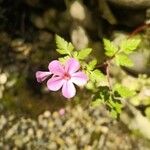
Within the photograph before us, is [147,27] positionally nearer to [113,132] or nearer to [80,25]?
[80,25]

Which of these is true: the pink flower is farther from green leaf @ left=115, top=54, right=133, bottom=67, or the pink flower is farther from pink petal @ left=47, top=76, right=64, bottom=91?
green leaf @ left=115, top=54, right=133, bottom=67

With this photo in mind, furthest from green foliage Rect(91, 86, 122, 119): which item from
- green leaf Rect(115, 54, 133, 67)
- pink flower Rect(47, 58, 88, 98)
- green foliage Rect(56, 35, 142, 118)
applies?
pink flower Rect(47, 58, 88, 98)

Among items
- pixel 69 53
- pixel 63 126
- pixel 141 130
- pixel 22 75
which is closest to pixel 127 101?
pixel 141 130

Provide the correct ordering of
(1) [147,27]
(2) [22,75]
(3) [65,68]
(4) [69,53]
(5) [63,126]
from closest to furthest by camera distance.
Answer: (3) [65,68] → (4) [69,53] → (1) [147,27] → (5) [63,126] → (2) [22,75]

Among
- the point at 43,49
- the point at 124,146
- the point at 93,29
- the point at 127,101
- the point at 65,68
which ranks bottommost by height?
the point at 124,146

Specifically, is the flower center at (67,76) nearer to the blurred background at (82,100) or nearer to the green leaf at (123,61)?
the green leaf at (123,61)

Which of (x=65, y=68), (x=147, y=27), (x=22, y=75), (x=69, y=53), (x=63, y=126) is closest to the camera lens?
(x=65, y=68)
